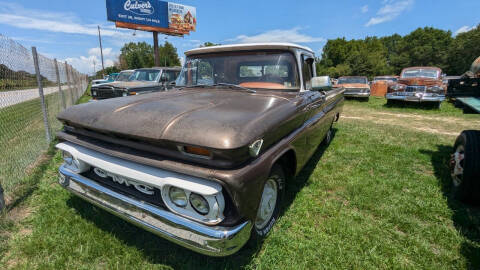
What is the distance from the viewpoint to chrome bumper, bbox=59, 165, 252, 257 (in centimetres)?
144

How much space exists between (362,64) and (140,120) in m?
50.0

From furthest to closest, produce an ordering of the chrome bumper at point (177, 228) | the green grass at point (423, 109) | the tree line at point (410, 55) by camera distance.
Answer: the tree line at point (410, 55) < the green grass at point (423, 109) < the chrome bumper at point (177, 228)

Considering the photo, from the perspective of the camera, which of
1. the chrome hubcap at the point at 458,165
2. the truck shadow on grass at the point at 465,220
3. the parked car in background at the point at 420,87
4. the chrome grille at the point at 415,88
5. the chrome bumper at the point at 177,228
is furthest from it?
the chrome grille at the point at 415,88

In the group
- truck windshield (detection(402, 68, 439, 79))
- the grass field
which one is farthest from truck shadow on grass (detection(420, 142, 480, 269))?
truck windshield (detection(402, 68, 439, 79))

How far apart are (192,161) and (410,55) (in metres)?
68.7

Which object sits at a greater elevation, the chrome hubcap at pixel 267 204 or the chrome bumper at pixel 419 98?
the chrome bumper at pixel 419 98

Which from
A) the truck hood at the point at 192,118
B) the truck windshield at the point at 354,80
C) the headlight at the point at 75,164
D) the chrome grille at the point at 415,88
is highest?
the truck windshield at the point at 354,80

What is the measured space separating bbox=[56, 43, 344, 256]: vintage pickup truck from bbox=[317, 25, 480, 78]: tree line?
154ft

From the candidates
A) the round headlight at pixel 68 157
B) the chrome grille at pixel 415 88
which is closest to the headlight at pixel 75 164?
the round headlight at pixel 68 157

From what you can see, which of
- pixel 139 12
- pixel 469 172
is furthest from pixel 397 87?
pixel 139 12

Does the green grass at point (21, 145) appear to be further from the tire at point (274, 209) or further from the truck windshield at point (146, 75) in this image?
the tire at point (274, 209)

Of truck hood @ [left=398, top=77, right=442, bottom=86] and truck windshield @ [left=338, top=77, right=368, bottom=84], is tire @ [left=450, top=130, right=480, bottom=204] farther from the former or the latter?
truck windshield @ [left=338, top=77, right=368, bottom=84]

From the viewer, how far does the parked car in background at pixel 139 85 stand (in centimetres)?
752

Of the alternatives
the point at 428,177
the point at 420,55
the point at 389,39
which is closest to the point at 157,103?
the point at 428,177
